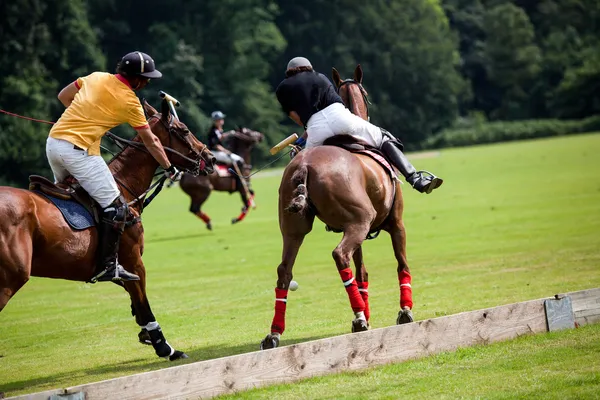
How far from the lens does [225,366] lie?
790 centimetres

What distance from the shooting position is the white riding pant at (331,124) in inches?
417

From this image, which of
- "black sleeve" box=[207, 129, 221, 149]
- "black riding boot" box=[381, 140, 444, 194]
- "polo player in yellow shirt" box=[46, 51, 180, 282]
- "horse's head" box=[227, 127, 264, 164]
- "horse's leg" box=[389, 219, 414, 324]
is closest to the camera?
"polo player in yellow shirt" box=[46, 51, 180, 282]

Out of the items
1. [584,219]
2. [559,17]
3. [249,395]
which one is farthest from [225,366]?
[559,17]

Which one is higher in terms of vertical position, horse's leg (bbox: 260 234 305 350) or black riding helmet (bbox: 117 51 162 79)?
black riding helmet (bbox: 117 51 162 79)

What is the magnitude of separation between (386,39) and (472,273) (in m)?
70.7

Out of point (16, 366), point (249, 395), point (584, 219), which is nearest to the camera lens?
point (249, 395)

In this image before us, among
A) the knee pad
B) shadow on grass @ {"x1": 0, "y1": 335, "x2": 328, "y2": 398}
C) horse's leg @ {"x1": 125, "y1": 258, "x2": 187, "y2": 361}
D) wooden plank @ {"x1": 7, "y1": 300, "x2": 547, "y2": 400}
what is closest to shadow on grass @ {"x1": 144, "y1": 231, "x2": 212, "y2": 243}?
the knee pad

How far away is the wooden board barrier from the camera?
292 inches

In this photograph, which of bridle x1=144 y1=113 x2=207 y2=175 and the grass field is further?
bridle x1=144 y1=113 x2=207 y2=175

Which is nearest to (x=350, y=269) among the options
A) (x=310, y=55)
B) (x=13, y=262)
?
(x=13, y=262)

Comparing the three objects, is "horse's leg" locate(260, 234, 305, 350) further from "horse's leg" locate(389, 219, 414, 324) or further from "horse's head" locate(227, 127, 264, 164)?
"horse's head" locate(227, 127, 264, 164)

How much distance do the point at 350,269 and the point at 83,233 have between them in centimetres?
249

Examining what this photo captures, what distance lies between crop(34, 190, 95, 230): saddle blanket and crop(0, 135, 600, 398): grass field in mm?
1375

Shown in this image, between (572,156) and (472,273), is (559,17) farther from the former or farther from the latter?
(472,273)
